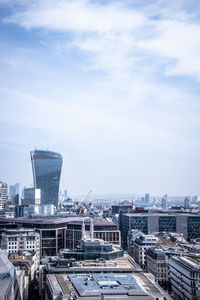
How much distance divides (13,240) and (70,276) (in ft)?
165

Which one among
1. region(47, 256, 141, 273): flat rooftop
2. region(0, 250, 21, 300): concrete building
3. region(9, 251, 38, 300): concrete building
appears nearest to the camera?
region(0, 250, 21, 300): concrete building

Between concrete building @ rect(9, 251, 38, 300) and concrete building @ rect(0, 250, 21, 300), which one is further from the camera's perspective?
concrete building @ rect(9, 251, 38, 300)

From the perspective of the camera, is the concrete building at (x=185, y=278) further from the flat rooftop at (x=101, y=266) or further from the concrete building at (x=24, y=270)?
the concrete building at (x=24, y=270)

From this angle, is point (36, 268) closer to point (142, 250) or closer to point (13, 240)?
point (13, 240)

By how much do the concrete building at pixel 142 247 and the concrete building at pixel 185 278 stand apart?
91.9ft

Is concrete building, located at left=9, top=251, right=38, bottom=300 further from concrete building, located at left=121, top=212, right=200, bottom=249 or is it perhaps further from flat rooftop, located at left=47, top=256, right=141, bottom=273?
concrete building, located at left=121, top=212, right=200, bottom=249

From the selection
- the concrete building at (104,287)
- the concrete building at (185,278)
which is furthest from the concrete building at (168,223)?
the concrete building at (104,287)

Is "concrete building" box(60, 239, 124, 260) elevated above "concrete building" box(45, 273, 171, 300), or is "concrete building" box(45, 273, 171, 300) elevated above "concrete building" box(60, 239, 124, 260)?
"concrete building" box(60, 239, 124, 260)

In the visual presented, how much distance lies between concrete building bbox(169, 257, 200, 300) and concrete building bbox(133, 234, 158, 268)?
28.0m

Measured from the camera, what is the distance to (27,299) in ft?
256

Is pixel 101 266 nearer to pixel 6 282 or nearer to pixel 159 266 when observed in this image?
pixel 6 282

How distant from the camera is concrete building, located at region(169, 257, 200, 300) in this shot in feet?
235

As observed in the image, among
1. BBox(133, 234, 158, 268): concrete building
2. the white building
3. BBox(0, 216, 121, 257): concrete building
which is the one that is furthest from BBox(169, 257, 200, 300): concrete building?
BBox(0, 216, 121, 257): concrete building

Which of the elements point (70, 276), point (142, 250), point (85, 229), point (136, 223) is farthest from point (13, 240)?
point (136, 223)
